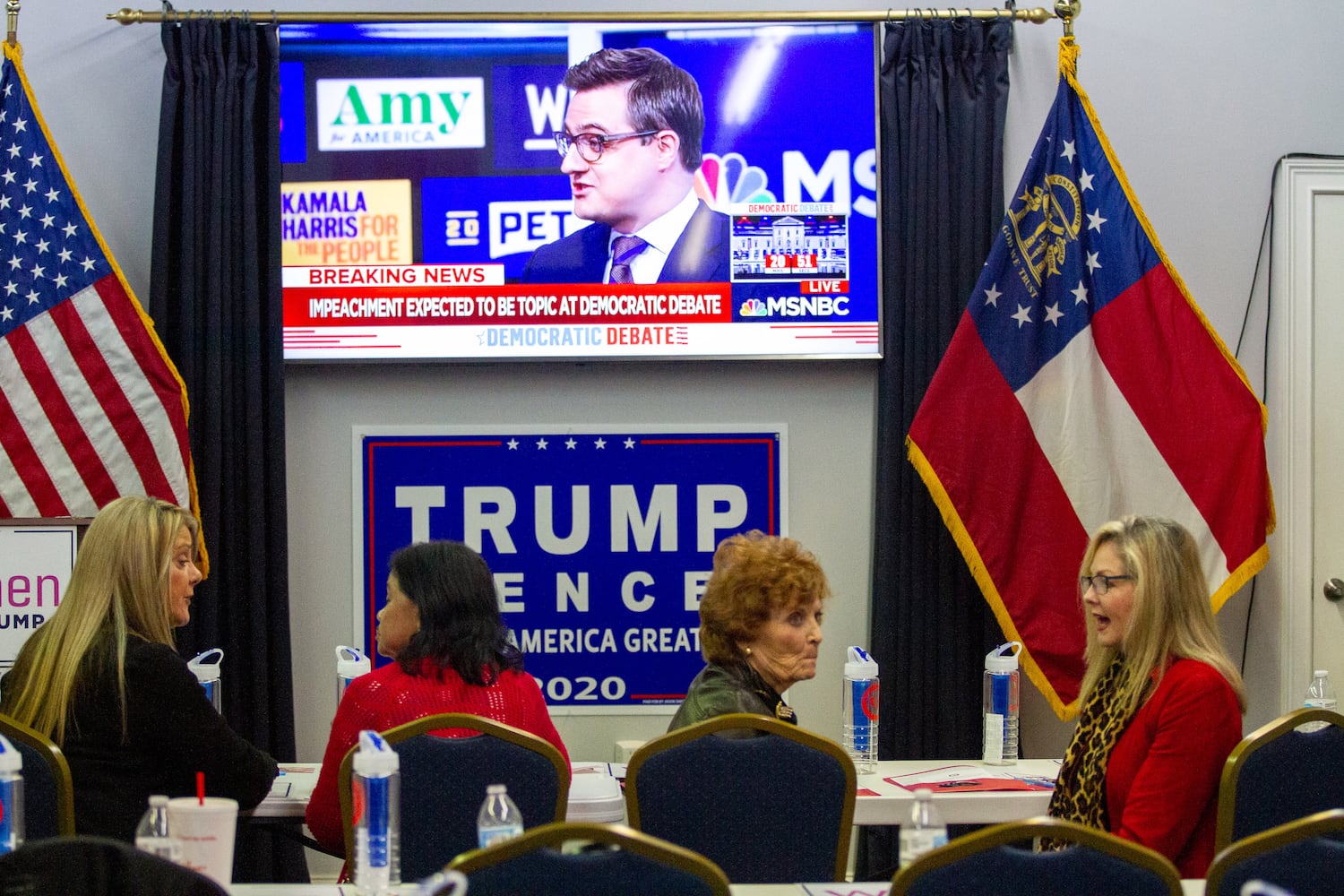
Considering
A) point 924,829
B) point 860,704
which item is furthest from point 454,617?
point 860,704

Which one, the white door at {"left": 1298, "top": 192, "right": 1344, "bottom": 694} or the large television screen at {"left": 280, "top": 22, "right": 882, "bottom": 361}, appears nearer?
the large television screen at {"left": 280, "top": 22, "right": 882, "bottom": 361}

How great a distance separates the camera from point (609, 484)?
4699mm

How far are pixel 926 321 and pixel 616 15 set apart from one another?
4.97 feet

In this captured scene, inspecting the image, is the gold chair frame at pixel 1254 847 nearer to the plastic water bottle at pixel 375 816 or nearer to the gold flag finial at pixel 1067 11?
the plastic water bottle at pixel 375 816

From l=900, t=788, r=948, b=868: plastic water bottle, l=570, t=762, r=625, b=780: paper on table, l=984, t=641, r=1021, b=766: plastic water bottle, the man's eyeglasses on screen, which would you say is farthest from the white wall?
l=900, t=788, r=948, b=868: plastic water bottle

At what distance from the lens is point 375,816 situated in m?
2.31

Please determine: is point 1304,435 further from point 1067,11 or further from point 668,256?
point 668,256

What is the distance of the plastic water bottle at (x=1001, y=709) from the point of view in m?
3.88

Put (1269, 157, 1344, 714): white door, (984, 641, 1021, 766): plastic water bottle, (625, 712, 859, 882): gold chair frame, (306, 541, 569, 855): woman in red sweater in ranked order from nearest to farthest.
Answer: (625, 712, 859, 882): gold chair frame, (306, 541, 569, 855): woman in red sweater, (984, 641, 1021, 766): plastic water bottle, (1269, 157, 1344, 714): white door

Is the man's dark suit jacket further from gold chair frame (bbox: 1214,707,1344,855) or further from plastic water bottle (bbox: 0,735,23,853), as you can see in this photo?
plastic water bottle (bbox: 0,735,23,853)

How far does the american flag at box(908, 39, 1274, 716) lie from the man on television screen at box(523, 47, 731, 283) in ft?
3.21

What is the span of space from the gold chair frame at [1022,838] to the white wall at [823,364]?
284 centimetres

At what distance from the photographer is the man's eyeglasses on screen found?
4.66 m

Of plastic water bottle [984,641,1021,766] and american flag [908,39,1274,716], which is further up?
american flag [908,39,1274,716]
